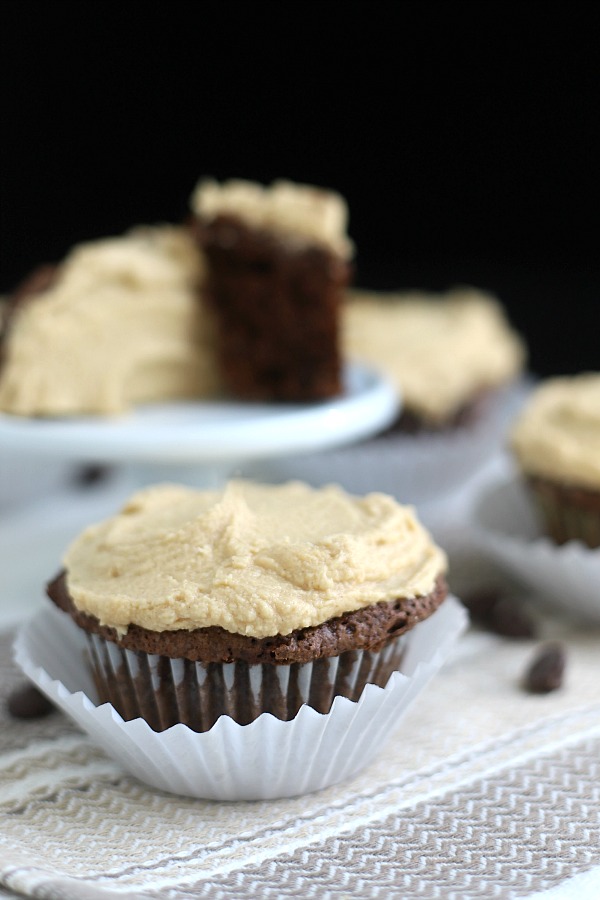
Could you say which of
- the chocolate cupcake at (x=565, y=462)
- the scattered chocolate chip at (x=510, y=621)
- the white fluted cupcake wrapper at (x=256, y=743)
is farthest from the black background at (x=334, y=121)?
the white fluted cupcake wrapper at (x=256, y=743)

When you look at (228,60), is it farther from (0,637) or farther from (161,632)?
(161,632)

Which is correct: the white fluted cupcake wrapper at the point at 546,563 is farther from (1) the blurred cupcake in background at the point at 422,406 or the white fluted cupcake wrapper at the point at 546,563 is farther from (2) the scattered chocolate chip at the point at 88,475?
(2) the scattered chocolate chip at the point at 88,475

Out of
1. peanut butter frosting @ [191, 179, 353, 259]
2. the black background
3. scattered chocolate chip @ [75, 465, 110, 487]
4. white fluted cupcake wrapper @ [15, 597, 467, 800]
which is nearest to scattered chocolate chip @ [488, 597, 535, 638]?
white fluted cupcake wrapper @ [15, 597, 467, 800]

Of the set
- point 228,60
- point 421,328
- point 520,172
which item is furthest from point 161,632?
point 520,172

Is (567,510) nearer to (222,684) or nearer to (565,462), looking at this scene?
(565,462)

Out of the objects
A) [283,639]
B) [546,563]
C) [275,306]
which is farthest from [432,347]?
[283,639]

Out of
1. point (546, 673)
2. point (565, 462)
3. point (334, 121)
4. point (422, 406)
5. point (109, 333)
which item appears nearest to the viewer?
point (546, 673)
